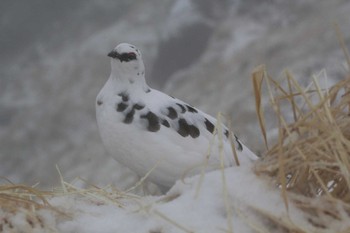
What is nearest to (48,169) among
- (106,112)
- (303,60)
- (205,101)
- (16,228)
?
(205,101)

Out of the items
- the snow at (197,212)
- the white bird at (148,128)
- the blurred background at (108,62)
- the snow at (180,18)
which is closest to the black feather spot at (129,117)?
the white bird at (148,128)

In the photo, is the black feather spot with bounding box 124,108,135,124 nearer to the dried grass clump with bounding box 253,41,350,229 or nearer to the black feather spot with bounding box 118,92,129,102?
the black feather spot with bounding box 118,92,129,102

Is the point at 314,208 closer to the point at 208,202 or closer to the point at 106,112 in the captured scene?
the point at 208,202

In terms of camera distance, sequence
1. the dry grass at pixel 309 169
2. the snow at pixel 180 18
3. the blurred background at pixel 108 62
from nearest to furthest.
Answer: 1. the dry grass at pixel 309 169
2. the blurred background at pixel 108 62
3. the snow at pixel 180 18

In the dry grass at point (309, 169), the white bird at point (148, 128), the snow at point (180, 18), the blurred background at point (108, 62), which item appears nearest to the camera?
the dry grass at point (309, 169)

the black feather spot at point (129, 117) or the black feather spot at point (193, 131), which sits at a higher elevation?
the black feather spot at point (129, 117)

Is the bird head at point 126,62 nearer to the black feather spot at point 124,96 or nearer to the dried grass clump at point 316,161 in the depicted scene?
the black feather spot at point 124,96

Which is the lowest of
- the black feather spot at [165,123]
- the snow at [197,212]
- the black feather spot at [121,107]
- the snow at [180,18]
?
the snow at [197,212]
